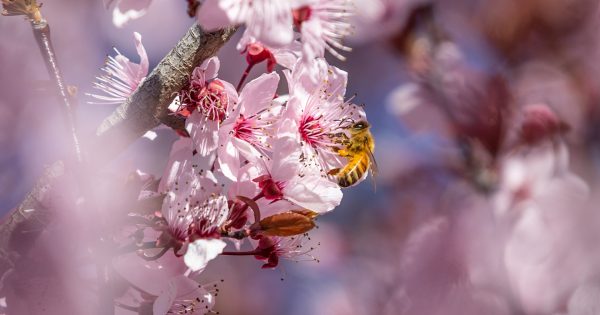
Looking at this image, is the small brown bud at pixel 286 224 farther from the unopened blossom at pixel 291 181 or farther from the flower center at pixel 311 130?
the flower center at pixel 311 130

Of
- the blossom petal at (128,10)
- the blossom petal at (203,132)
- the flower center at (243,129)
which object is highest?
the blossom petal at (128,10)

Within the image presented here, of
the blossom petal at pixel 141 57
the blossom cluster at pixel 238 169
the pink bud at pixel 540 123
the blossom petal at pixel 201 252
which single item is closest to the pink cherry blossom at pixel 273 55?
the blossom cluster at pixel 238 169

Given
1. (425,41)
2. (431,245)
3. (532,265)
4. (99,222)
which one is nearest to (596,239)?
(532,265)

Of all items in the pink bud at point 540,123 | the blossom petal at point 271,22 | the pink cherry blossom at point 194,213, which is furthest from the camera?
the pink bud at point 540,123

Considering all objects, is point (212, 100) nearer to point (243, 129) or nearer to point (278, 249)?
point (243, 129)

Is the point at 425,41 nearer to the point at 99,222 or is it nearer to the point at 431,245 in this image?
the point at 431,245

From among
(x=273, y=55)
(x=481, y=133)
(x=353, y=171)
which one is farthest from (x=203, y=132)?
(x=481, y=133)

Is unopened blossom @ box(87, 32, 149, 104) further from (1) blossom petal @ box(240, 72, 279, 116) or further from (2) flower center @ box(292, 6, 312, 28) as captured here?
(2) flower center @ box(292, 6, 312, 28)
